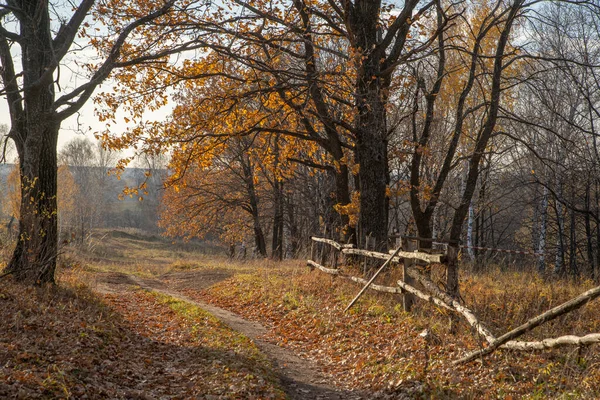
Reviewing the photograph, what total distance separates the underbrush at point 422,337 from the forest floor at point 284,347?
0.08 feet

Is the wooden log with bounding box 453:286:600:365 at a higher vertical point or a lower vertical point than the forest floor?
higher

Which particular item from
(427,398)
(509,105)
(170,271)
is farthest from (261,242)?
Result: (427,398)

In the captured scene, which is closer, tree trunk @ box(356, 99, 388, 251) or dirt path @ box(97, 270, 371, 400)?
dirt path @ box(97, 270, 371, 400)

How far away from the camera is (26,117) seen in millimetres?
10000

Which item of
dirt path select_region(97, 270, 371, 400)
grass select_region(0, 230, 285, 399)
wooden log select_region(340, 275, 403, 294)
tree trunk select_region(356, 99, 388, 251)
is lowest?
dirt path select_region(97, 270, 371, 400)

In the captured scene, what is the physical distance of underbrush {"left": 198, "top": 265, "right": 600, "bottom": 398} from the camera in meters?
5.78

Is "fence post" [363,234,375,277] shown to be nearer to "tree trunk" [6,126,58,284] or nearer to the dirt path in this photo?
the dirt path

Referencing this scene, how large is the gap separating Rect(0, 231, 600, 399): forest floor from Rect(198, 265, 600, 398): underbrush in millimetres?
24

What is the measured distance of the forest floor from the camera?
226 inches

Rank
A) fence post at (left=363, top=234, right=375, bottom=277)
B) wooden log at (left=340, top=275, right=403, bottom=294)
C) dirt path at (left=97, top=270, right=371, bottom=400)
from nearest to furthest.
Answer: dirt path at (left=97, top=270, right=371, bottom=400)
wooden log at (left=340, top=275, right=403, bottom=294)
fence post at (left=363, top=234, right=375, bottom=277)

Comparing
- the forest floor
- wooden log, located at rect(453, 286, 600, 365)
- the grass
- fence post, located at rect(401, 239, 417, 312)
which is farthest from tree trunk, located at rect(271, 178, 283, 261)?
wooden log, located at rect(453, 286, 600, 365)

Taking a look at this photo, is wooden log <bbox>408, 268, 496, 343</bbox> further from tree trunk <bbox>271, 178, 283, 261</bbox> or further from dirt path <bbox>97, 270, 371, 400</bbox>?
tree trunk <bbox>271, 178, 283, 261</bbox>

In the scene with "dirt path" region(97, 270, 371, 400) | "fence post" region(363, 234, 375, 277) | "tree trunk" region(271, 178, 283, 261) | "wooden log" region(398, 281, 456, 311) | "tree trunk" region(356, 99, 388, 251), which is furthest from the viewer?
"tree trunk" region(271, 178, 283, 261)

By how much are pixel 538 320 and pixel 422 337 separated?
2395 mm
